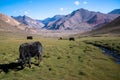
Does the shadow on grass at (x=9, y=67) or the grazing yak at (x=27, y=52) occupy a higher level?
the grazing yak at (x=27, y=52)

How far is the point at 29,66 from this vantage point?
945 inches

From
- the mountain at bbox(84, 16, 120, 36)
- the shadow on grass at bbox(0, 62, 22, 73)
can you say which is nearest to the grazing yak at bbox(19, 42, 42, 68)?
the shadow on grass at bbox(0, 62, 22, 73)

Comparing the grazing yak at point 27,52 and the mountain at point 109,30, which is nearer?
the grazing yak at point 27,52

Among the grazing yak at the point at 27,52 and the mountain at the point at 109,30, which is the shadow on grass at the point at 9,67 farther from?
the mountain at the point at 109,30

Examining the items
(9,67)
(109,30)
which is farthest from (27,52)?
(109,30)

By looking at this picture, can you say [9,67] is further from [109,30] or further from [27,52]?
[109,30]

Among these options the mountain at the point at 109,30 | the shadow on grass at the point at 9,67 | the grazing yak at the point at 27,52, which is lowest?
the shadow on grass at the point at 9,67

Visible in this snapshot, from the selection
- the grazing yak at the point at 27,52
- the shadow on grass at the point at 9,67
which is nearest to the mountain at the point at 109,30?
the grazing yak at the point at 27,52

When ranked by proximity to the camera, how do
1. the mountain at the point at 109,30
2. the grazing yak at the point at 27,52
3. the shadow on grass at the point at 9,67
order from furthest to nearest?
the mountain at the point at 109,30, the grazing yak at the point at 27,52, the shadow on grass at the point at 9,67

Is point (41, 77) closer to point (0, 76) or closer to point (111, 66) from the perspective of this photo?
point (0, 76)

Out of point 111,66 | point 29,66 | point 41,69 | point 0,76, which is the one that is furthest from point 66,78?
point 111,66

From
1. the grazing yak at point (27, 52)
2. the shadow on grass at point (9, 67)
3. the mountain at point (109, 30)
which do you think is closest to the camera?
the shadow on grass at point (9, 67)

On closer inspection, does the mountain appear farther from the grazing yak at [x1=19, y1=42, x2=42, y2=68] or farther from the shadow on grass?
the shadow on grass

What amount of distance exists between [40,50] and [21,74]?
493 centimetres
